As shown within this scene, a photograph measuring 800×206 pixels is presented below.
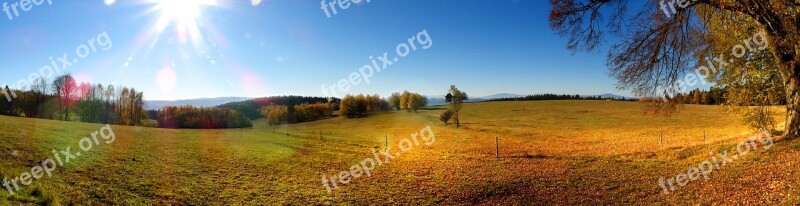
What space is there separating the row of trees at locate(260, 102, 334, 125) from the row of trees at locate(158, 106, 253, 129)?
7560 millimetres

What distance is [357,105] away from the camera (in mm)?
107500

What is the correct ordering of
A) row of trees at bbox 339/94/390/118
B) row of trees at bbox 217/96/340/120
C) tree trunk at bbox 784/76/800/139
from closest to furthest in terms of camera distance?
tree trunk at bbox 784/76/800/139
row of trees at bbox 339/94/390/118
row of trees at bbox 217/96/340/120

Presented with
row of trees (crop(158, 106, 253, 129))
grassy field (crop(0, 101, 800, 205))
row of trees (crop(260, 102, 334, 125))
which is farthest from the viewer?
row of trees (crop(260, 102, 334, 125))

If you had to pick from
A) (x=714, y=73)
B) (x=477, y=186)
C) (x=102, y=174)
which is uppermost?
(x=714, y=73)

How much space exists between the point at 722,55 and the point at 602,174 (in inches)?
431

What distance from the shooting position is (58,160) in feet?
57.2

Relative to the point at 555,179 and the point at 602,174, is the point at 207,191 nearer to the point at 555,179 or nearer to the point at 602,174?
the point at 555,179

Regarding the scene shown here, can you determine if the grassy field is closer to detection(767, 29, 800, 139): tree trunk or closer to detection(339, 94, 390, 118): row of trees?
detection(767, 29, 800, 139): tree trunk

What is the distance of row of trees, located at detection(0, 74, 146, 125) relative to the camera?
227 ft

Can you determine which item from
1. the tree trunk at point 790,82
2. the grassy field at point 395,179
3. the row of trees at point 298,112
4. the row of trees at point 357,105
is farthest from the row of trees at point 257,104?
the tree trunk at point 790,82

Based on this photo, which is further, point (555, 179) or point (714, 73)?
point (714, 73)

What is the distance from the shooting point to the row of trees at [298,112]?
89.7 m

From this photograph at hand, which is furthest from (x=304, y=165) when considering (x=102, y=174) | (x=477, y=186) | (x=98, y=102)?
(x=98, y=102)

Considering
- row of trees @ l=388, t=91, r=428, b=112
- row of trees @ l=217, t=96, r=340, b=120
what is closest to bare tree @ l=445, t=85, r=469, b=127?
row of trees @ l=388, t=91, r=428, b=112
